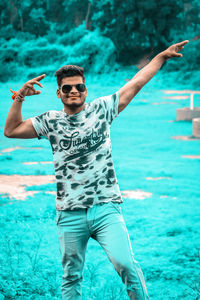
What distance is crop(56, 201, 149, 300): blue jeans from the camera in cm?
271

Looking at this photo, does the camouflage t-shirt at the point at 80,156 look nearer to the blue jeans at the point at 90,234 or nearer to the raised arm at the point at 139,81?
the blue jeans at the point at 90,234

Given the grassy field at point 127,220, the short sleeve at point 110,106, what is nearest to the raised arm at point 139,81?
the short sleeve at point 110,106

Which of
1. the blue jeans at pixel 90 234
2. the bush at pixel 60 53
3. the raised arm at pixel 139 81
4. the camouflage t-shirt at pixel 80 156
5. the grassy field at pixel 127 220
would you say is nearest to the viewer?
the blue jeans at pixel 90 234

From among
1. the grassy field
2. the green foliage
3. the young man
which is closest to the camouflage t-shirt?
the young man

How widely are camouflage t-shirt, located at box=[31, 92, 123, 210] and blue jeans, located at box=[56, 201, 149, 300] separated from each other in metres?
0.06

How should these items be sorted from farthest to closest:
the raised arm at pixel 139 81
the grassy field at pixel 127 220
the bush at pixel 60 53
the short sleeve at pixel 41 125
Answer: the bush at pixel 60 53, the grassy field at pixel 127 220, the raised arm at pixel 139 81, the short sleeve at pixel 41 125

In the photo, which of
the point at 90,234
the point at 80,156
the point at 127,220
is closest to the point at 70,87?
the point at 80,156

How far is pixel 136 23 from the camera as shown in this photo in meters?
43.9

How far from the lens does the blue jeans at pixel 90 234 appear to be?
2711 millimetres

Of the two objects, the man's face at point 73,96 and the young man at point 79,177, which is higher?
the man's face at point 73,96

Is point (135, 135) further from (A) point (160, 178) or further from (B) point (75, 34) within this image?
(B) point (75, 34)

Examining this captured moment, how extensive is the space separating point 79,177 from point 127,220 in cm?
415

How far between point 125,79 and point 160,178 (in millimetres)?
33931

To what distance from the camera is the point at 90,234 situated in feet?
9.41
